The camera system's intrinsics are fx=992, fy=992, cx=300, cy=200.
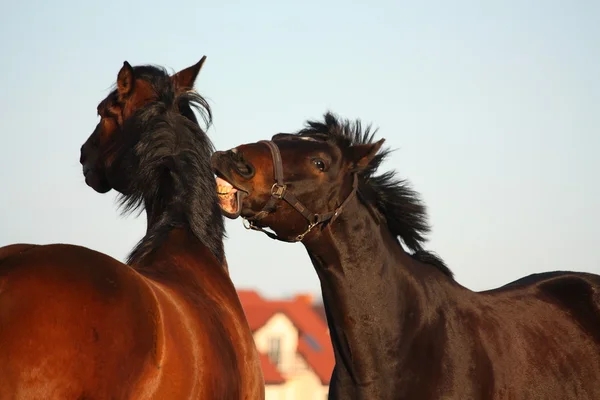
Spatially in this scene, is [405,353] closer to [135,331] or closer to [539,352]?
[539,352]

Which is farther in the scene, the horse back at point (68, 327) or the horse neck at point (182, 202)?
the horse neck at point (182, 202)

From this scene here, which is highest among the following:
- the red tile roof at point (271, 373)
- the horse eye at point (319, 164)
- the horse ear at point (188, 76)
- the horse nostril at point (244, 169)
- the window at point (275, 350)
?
the horse ear at point (188, 76)

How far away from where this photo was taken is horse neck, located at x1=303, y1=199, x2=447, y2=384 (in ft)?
22.2

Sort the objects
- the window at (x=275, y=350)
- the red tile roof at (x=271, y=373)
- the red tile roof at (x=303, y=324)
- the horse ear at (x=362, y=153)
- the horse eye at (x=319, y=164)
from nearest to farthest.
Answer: the horse eye at (x=319, y=164) < the horse ear at (x=362, y=153) < the red tile roof at (x=271, y=373) < the red tile roof at (x=303, y=324) < the window at (x=275, y=350)

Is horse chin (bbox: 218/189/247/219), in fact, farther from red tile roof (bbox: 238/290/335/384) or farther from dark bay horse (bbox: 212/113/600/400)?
red tile roof (bbox: 238/290/335/384)

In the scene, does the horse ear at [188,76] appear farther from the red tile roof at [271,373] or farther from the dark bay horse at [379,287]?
the red tile roof at [271,373]

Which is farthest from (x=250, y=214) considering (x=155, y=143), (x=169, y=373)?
(x=169, y=373)

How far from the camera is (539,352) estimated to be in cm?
726

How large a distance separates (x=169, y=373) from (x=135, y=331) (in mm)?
334

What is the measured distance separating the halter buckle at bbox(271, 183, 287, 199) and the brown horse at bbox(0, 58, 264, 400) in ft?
1.77

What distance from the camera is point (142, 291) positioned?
4.57 metres

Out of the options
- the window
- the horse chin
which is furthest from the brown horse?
the window

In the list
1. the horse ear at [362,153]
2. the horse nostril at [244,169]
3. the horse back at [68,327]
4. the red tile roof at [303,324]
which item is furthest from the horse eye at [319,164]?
the red tile roof at [303,324]

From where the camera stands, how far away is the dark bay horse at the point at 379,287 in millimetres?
6660
